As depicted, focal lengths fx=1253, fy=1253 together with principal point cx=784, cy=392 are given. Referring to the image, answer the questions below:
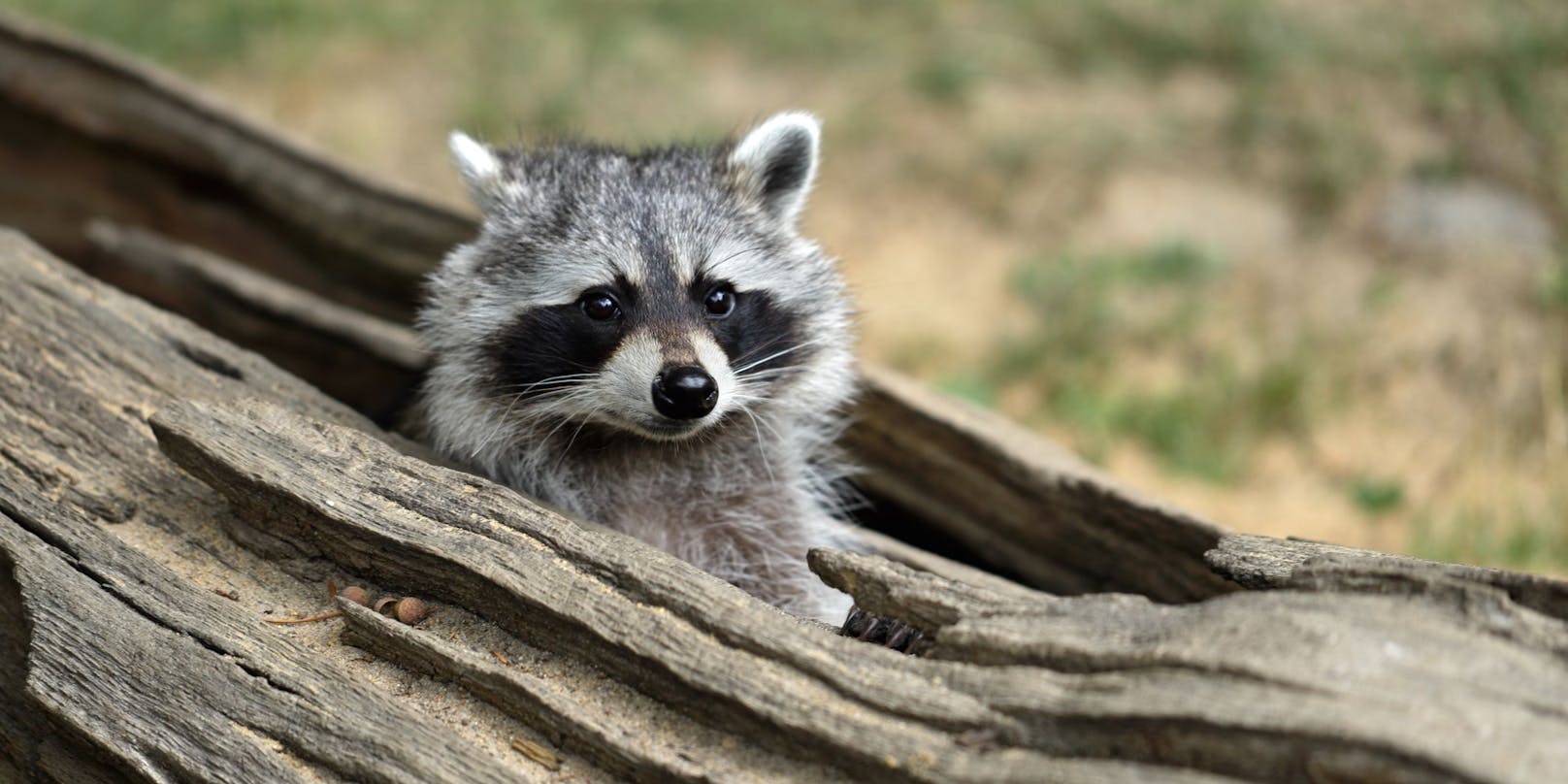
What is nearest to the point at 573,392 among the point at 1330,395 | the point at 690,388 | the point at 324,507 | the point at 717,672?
the point at 690,388

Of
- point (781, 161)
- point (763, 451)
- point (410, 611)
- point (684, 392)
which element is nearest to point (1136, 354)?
point (781, 161)

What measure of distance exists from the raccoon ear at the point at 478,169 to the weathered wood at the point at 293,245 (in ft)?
2.69

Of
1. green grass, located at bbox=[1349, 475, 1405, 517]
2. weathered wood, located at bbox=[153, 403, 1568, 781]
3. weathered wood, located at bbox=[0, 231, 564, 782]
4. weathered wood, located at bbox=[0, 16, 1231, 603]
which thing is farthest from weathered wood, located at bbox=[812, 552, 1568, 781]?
green grass, located at bbox=[1349, 475, 1405, 517]

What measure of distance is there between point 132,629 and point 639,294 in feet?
4.26

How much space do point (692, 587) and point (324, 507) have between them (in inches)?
31.7

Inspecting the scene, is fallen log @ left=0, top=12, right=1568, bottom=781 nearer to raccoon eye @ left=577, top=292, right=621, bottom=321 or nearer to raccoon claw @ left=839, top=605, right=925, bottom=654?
raccoon claw @ left=839, top=605, right=925, bottom=654

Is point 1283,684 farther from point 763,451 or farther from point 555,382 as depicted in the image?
point 555,382

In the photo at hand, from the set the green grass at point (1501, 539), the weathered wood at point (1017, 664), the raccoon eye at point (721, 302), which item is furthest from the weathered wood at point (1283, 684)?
the green grass at point (1501, 539)

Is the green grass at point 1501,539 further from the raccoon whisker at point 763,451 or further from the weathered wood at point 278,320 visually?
the weathered wood at point 278,320

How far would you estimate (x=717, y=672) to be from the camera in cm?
205

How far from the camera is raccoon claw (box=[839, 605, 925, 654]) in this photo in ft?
7.57

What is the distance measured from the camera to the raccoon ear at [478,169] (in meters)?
3.39

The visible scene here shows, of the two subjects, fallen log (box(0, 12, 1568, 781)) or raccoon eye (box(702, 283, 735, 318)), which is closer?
fallen log (box(0, 12, 1568, 781))

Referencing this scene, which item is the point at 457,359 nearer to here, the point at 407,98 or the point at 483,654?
the point at 483,654
